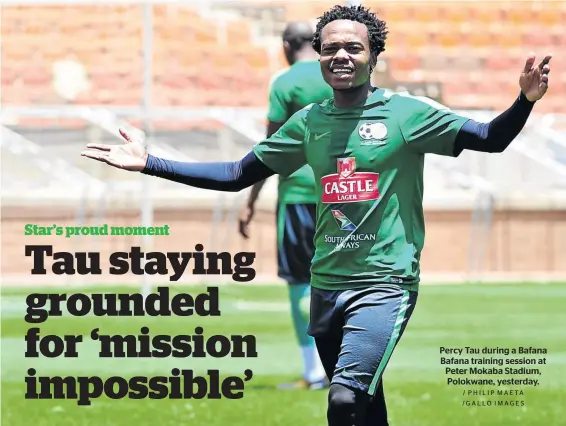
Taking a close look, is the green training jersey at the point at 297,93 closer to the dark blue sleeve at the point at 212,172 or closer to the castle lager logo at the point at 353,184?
the dark blue sleeve at the point at 212,172

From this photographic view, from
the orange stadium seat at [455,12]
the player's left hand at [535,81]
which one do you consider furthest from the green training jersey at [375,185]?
the orange stadium seat at [455,12]

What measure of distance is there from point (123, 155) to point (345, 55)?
2.80 feet

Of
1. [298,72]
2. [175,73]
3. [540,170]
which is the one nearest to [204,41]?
[175,73]

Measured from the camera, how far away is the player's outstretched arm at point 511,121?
13.7 feet

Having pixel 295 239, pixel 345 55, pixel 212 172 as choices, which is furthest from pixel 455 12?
pixel 345 55

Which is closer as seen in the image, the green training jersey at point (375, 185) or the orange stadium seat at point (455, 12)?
the green training jersey at point (375, 185)

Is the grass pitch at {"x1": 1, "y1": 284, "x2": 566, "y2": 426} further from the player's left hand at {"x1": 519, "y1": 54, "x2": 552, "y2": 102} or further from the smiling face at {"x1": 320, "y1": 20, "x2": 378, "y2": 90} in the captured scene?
the player's left hand at {"x1": 519, "y1": 54, "x2": 552, "y2": 102}

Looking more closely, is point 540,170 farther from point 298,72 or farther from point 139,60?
point 298,72

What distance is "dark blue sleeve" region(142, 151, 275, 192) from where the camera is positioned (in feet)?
15.4

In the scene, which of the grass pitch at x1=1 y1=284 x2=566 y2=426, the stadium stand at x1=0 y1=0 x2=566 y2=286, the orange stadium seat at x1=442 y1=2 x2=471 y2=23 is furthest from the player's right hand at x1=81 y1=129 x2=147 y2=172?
the orange stadium seat at x1=442 y1=2 x2=471 y2=23

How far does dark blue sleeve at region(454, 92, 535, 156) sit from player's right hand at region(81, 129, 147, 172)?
106 centimetres

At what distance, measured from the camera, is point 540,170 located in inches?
550

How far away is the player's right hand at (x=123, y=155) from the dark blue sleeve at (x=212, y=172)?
29mm

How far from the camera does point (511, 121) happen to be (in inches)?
168
